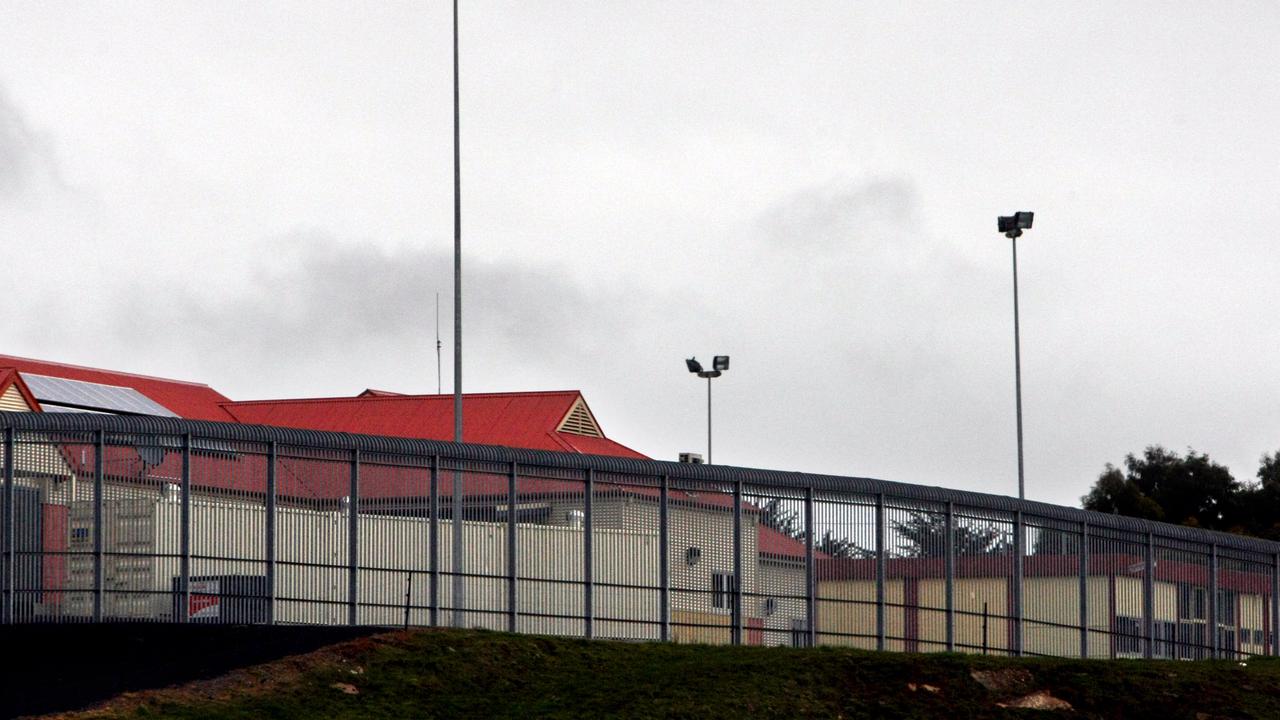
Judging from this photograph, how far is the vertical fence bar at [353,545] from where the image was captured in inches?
1113

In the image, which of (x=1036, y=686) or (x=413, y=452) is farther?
(x=413, y=452)

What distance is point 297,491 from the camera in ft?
92.6

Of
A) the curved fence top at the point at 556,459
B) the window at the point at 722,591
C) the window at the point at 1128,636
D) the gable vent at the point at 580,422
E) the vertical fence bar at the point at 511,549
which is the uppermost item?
the gable vent at the point at 580,422

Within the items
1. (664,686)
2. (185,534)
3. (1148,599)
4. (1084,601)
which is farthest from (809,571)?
(185,534)

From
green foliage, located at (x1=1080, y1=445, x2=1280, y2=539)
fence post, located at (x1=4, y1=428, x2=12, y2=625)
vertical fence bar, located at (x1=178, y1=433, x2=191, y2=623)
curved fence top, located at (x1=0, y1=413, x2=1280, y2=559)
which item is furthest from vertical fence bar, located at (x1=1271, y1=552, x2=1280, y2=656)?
green foliage, located at (x1=1080, y1=445, x2=1280, y2=539)

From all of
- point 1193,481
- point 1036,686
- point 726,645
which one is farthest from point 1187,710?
point 1193,481

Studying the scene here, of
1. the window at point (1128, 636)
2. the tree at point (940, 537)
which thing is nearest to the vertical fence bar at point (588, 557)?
the tree at point (940, 537)

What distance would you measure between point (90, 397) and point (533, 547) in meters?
26.0

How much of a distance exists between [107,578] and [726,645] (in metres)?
8.91

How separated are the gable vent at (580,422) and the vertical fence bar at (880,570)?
29.2 m

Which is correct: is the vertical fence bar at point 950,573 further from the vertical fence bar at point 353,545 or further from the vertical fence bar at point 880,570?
the vertical fence bar at point 353,545

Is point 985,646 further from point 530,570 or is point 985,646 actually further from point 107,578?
point 107,578

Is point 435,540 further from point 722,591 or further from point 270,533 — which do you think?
point 722,591

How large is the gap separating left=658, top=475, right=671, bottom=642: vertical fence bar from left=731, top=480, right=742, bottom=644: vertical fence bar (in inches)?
42.4
